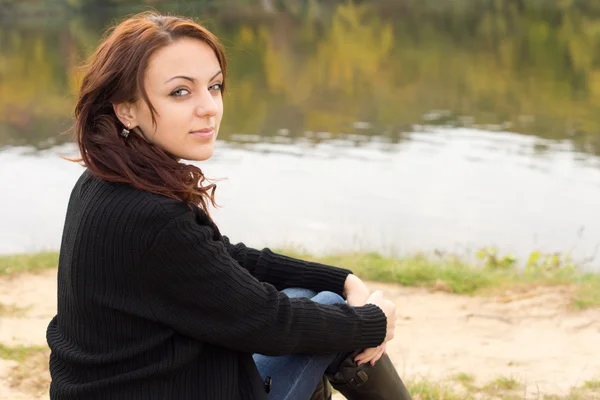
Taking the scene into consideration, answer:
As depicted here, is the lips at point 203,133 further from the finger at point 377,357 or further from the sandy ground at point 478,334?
the sandy ground at point 478,334

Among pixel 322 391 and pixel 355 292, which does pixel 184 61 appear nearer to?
pixel 355 292

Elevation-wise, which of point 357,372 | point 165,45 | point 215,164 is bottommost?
point 215,164

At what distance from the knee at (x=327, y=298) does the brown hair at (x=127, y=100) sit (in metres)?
0.48

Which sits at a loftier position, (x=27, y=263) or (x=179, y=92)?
(x=179, y=92)

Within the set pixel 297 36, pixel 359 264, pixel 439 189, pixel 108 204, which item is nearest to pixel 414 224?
pixel 439 189

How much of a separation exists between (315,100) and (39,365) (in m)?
13.0

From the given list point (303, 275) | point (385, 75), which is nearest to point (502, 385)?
point (303, 275)

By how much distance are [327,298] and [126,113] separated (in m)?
0.77

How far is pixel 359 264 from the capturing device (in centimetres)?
533

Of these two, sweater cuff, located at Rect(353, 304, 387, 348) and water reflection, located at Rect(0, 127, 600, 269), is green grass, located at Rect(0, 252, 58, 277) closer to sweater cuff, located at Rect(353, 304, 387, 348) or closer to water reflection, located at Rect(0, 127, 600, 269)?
water reflection, located at Rect(0, 127, 600, 269)

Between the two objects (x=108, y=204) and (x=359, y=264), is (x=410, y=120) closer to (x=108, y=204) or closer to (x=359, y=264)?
(x=359, y=264)

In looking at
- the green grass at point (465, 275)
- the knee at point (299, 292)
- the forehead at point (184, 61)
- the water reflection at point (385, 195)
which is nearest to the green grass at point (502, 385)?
the knee at point (299, 292)

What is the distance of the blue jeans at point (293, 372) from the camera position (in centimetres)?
209

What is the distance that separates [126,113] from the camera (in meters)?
1.96
